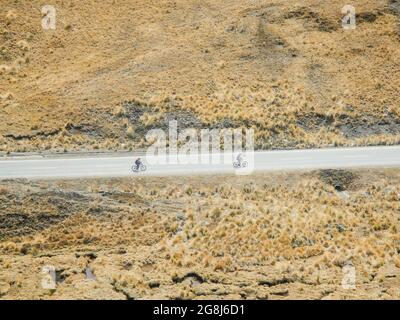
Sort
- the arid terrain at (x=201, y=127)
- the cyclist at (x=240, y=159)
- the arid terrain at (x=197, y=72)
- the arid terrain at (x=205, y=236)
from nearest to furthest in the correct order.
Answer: the arid terrain at (x=205, y=236) < the arid terrain at (x=201, y=127) < the cyclist at (x=240, y=159) < the arid terrain at (x=197, y=72)

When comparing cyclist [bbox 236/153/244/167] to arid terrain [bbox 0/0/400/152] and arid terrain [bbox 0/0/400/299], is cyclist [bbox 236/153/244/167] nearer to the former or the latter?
arid terrain [bbox 0/0/400/299]

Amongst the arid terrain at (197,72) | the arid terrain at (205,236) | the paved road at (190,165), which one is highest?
the arid terrain at (197,72)

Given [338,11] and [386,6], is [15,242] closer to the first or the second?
[338,11]

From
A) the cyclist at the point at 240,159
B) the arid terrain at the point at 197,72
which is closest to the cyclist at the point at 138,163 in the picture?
the arid terrain at the point at 197,72

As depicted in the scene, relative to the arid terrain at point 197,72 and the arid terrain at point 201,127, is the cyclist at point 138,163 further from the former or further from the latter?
the arid terrain at point 197,72

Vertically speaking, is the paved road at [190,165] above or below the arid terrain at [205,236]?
above
